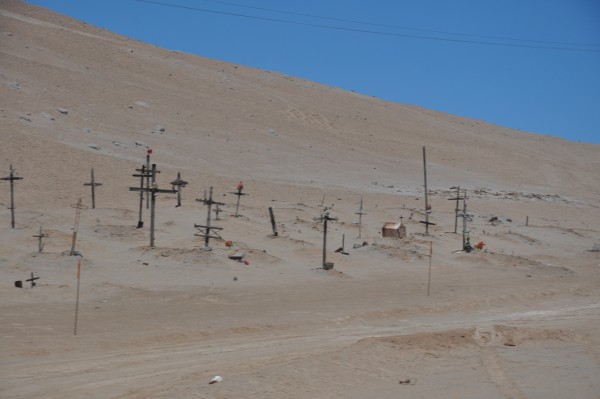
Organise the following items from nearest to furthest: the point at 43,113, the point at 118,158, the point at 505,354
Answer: the point at 505,354 < the point at 118,158 < the point at 43,113

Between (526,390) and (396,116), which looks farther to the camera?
(396,116)

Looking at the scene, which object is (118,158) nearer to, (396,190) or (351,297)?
(396,190)

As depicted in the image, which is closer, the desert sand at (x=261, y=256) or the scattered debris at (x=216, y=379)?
the scattered debris at (x=216, y=379)

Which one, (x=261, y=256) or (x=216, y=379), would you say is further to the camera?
(x=261, y=256)

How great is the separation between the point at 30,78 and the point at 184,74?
66.1ft

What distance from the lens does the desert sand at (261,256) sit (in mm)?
12859

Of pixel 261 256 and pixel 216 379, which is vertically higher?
pixel 261 256

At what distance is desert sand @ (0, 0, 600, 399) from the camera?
42.2 feet

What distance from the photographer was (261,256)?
82.4 feet

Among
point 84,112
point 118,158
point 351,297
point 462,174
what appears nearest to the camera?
point 351,297

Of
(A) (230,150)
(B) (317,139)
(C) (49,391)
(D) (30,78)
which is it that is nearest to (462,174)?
(B) (317,139)

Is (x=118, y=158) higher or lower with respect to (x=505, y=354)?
higher

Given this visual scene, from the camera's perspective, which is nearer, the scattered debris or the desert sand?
the scattered debris

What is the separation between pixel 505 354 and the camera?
14.8 meters
